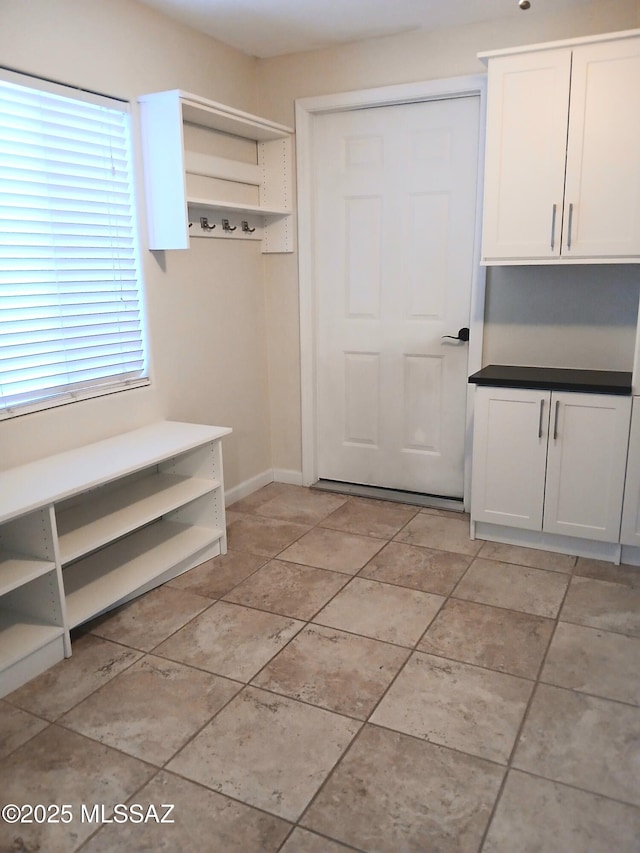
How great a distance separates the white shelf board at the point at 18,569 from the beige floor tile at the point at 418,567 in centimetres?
136

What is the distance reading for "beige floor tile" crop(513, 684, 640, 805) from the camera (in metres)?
1.82

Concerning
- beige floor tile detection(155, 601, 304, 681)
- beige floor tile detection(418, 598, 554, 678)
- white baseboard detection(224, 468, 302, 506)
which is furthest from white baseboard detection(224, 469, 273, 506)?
beige floor tile detection(418, 598, 554, 678)

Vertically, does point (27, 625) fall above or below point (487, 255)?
below

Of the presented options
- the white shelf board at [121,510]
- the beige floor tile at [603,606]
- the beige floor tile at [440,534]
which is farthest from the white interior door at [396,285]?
the white shelf board at [121,510]

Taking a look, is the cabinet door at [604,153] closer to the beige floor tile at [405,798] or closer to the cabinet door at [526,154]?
the cabinet door at [526,154]

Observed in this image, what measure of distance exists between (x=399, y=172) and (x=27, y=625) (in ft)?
9.26

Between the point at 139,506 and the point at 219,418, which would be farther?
the point at 219,418

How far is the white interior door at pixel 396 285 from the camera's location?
3537 mm

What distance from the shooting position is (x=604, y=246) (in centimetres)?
288

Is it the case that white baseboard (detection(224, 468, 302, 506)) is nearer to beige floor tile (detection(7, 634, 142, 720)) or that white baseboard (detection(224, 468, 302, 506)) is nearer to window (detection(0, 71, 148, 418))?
window (detection(0, 71, 148, 418))

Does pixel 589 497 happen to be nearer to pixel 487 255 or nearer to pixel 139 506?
pixel 487 255

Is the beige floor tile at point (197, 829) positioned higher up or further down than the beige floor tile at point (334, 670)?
further down

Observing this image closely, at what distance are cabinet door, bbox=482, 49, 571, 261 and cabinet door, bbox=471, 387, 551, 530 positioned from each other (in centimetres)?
67

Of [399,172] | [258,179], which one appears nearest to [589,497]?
[399,172]
